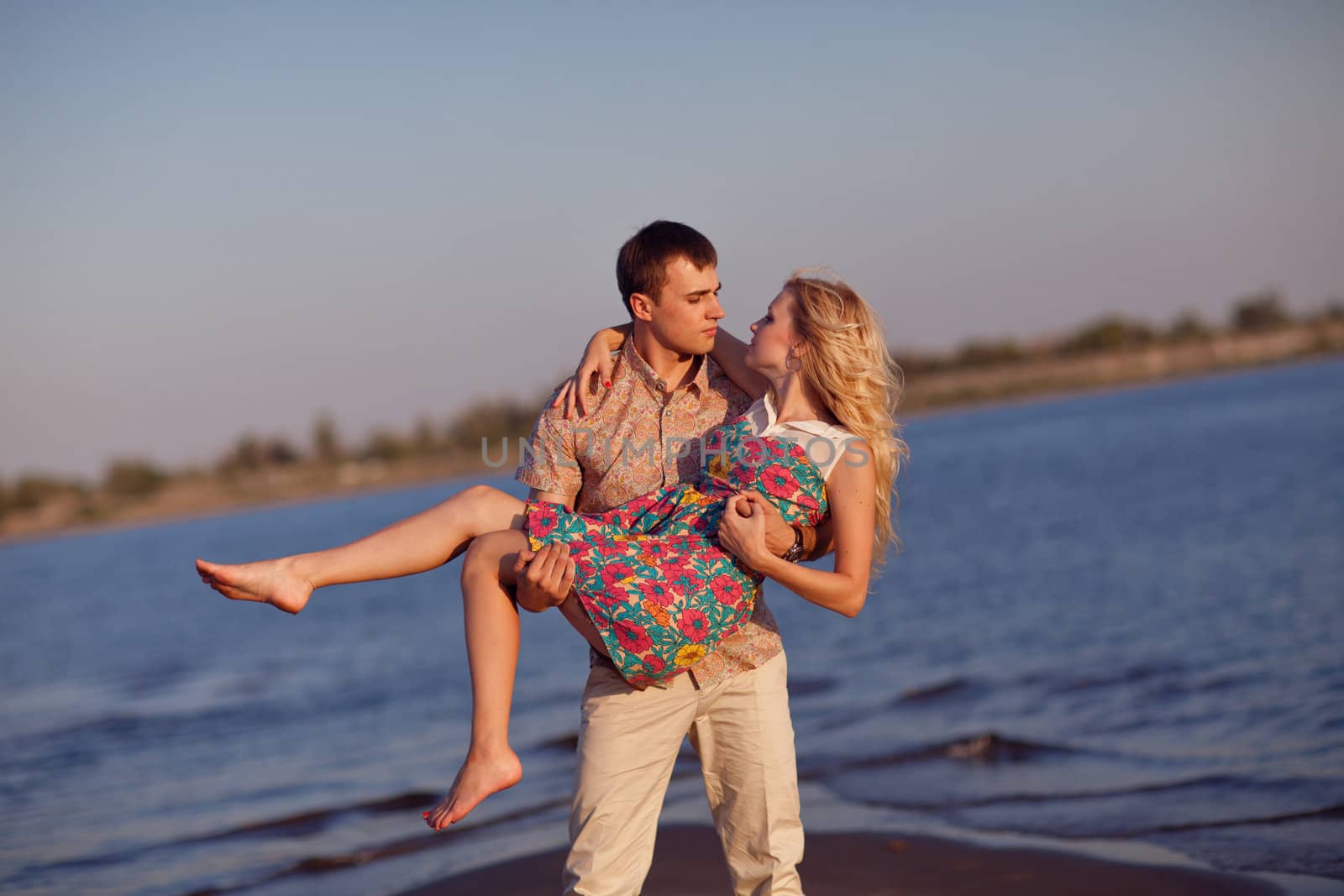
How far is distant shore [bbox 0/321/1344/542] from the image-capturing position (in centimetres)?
6488

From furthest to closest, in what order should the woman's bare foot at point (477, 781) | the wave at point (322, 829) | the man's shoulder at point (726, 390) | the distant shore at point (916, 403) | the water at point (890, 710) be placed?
the distant shore at point (916, 403) < the wave at point (322, 829) < the water at point (890, 710) < the man's shoulder at point (726, 390) < the woman's bare foot at point (477, 781)

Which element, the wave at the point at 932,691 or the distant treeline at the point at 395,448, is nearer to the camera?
the wave at the point at 932,691

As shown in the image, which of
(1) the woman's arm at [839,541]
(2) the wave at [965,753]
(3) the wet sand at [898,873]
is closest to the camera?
(1) the woman's arm at [839,541]

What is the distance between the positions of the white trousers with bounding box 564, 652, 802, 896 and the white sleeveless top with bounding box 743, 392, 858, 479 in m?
0.60

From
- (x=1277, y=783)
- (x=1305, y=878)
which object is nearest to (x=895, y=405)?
(x=1305, y=878)

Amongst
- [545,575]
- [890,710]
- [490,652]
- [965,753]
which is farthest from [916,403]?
[545,575]

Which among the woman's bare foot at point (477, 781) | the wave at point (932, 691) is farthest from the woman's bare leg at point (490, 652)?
the wave at point (932, 691)

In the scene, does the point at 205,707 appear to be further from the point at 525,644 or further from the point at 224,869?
the point at 224,869

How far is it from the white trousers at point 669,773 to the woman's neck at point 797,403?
2.28ft

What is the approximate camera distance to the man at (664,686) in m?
3.32

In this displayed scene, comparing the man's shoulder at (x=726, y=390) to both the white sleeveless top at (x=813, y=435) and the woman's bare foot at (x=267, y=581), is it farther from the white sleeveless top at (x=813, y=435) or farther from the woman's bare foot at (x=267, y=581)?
the woman's bare foot at (x=267, y=581)

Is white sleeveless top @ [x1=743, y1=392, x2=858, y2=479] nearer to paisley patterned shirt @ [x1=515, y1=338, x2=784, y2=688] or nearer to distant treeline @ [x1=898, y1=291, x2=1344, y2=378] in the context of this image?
paisley patterned shirt @ [x1=515, y1=338, x2=784, y2=688]

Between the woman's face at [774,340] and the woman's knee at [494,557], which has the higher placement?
the woman's face at [774,340]

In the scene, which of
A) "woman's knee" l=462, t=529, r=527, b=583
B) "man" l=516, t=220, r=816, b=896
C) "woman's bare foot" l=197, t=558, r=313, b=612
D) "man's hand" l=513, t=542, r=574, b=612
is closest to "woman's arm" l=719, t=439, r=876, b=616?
"man" l=516, t=220, r=816, b=896
